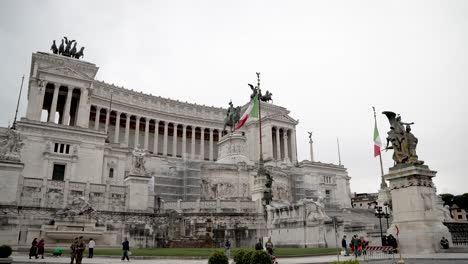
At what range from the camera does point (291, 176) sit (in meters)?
62.9

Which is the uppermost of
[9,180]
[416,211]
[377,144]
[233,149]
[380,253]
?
[233,149]

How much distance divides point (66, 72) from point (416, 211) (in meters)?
61.3

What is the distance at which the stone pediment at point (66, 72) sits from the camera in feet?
204

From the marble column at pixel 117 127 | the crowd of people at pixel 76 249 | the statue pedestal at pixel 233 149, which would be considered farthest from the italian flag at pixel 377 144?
the marble column at pixel 117 127

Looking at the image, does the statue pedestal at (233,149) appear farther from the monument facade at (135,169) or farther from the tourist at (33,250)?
the tourist at (33,250)

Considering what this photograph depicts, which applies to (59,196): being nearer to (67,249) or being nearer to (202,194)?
(67,249)

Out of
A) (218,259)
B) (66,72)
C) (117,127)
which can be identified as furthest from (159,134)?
(218,259)

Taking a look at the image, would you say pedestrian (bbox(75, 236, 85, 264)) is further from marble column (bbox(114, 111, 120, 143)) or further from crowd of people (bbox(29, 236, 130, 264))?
marble column (bbox(114, 111, 120, 143))

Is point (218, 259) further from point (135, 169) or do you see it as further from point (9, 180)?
point (135, 169)

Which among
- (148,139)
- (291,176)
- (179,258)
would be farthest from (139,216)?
(148,139)

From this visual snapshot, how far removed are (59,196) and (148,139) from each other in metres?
56.6

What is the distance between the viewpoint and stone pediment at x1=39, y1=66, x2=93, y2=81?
62125 millimetres

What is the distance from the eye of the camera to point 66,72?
6328cm

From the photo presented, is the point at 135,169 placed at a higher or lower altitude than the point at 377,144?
lower
